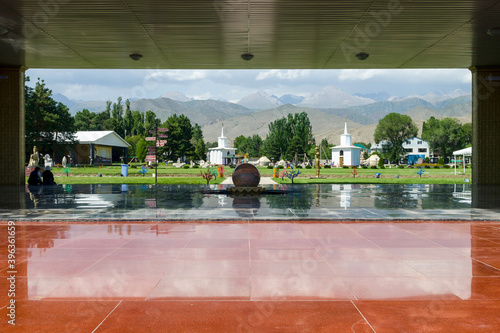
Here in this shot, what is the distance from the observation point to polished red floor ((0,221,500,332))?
391cm

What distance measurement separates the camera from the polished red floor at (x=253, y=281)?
3.91 m

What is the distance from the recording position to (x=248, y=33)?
53.2 ft

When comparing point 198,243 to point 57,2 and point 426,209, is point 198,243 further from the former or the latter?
point 57,2

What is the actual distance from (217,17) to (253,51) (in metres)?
4.88

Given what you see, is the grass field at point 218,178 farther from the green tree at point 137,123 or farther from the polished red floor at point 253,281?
the green tree at point 137,123

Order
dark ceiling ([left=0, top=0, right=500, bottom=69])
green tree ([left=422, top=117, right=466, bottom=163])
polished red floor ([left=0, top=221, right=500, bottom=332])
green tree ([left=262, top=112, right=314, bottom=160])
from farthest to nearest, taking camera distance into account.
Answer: green tree ([left=422, top=117, right=466, bottom=163])
green tree ([left=262, top=112, right=314, bottom=160])
dark ceiling ([left=0, top=0, right=500, bottom=69])
polished red floor ([left=0, top=221, right=500, bottom=332])

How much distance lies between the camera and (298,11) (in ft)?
44.9

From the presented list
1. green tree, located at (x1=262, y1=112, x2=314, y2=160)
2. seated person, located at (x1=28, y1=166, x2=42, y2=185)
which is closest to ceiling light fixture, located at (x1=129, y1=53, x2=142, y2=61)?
seated person, located at (x1=28, y1=166, x2=42, y2=185)

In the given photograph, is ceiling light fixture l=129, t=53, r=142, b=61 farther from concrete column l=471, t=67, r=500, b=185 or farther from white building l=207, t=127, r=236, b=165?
white building l=207, t=127, r=236, b=165

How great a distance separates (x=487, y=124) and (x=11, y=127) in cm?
2842

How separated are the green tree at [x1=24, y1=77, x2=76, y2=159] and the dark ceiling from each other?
4175 centimetres

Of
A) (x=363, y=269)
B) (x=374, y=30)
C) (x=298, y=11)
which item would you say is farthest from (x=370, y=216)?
(x=374, y=30)

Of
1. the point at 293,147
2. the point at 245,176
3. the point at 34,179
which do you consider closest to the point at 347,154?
the point at 293,147

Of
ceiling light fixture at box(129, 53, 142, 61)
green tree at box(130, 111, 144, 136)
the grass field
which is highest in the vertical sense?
green tree at box(130, 111, 144, 136)
